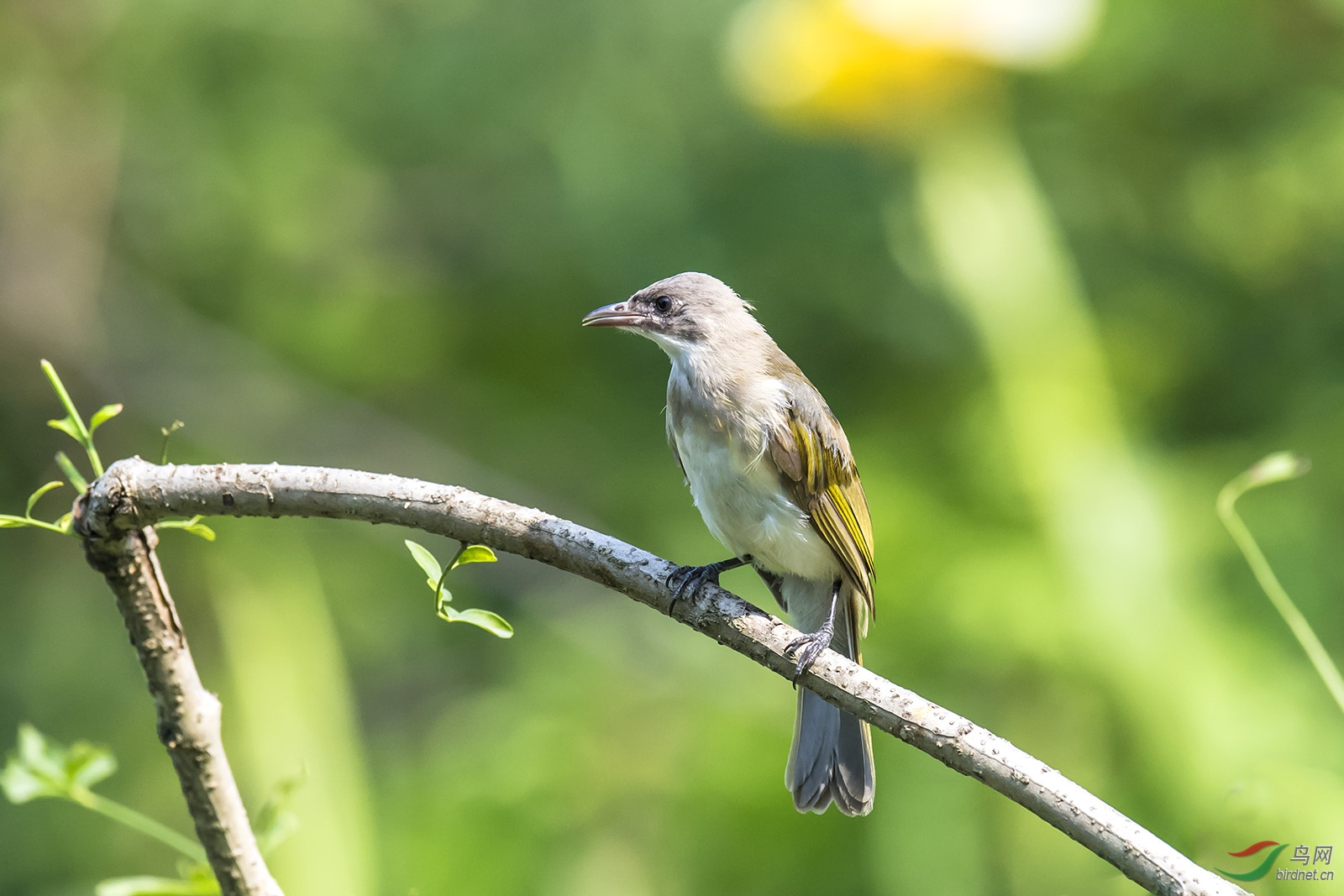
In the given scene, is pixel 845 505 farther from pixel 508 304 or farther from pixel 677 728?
pixel 508 304

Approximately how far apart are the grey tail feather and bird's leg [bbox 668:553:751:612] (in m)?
0.35

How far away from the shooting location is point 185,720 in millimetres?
1483

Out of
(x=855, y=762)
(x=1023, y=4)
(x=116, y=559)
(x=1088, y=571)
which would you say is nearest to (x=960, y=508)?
(x=1088, y=571)

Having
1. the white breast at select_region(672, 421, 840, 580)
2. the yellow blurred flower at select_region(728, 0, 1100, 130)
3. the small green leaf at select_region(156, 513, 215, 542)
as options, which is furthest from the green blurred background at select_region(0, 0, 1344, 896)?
the small green leaf at select_region(156, 513, 215, 542)

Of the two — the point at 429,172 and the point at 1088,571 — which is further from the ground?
the point at 429,172

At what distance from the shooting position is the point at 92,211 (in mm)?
4824

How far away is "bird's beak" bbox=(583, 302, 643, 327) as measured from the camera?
272cm

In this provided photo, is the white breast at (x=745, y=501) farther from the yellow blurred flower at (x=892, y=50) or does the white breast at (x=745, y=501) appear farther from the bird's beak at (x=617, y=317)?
the yellow blurred flower at (x=892, y=50)

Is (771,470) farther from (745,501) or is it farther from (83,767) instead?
(83,767)

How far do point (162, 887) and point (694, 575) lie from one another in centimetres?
97

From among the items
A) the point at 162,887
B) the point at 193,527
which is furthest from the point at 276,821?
the point at 193,527

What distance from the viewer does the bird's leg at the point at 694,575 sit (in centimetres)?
162

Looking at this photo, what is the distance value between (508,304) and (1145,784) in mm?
3063

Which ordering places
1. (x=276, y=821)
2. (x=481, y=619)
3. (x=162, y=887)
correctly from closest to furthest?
(x=481, y=619)
(x=162, y=887)
(x=276, y=821)
